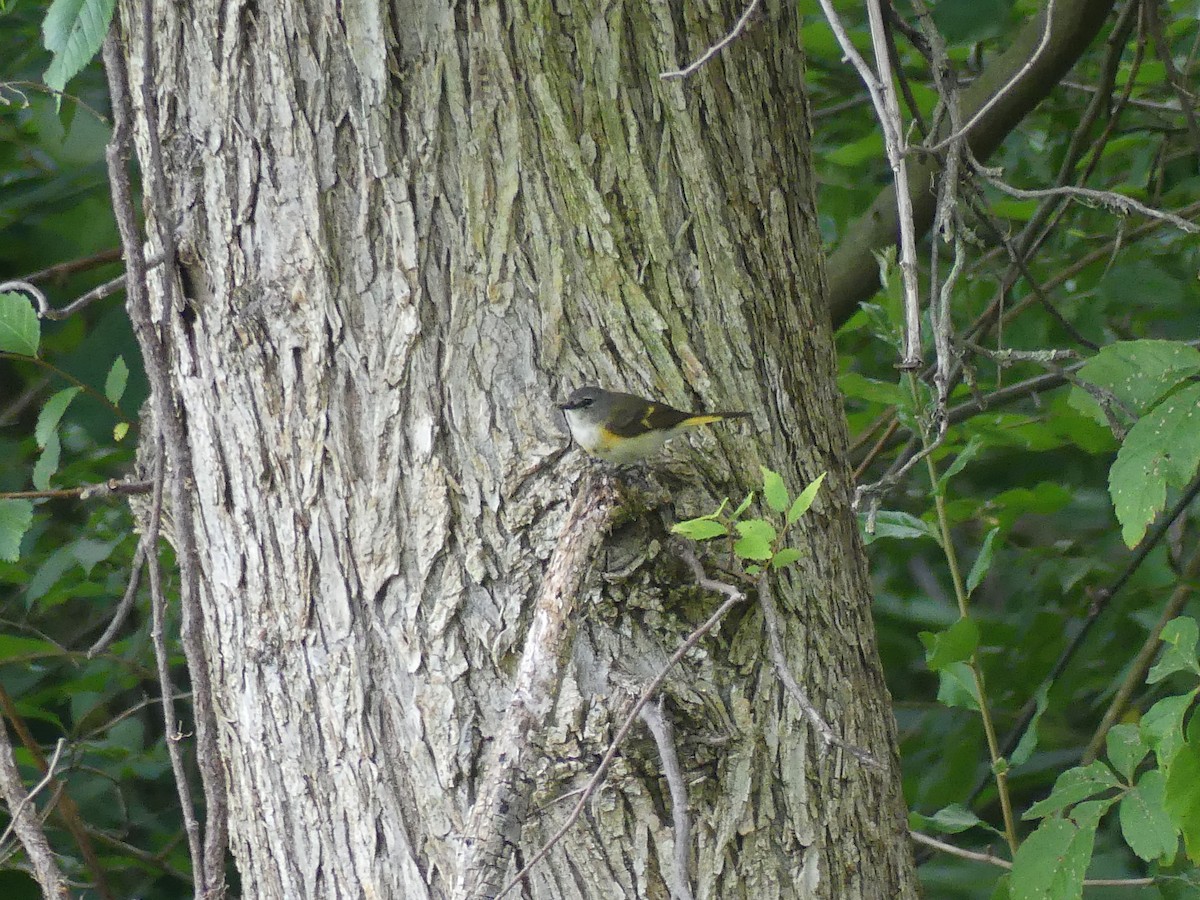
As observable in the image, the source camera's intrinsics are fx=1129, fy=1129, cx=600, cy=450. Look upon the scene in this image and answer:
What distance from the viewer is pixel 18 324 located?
93.6 inches

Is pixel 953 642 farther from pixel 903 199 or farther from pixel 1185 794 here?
pixel 903 199

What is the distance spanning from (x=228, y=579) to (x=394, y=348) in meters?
0.52

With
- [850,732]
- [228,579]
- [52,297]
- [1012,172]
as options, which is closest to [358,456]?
[228,579]

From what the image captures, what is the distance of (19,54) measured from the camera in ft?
13.7

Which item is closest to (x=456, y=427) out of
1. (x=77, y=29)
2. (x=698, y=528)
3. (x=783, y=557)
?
(x=698, y=528)

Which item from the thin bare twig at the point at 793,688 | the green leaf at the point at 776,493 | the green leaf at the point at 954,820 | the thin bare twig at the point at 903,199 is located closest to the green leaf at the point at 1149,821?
the green leaf at the point at 954,820

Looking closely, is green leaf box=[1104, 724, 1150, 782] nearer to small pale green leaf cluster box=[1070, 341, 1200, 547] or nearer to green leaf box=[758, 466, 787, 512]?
small pale green leaf cluster box=[1070, 341, 1200, 547]

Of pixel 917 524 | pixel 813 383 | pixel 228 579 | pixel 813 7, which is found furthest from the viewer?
pixel 813 7

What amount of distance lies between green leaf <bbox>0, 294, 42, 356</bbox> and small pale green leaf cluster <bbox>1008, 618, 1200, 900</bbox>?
7.32 feet

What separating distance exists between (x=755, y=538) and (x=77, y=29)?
143 centimetres

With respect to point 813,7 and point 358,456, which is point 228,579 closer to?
point 358,456

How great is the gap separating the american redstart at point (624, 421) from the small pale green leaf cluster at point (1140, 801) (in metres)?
0.92

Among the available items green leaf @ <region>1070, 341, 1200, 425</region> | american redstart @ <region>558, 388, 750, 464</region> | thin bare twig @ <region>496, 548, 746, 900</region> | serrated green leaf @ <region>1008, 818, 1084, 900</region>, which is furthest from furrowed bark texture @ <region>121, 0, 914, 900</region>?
green leaf @ <region>1070, 341, 1200, 425</region>

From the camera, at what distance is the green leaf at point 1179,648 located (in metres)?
2.06
